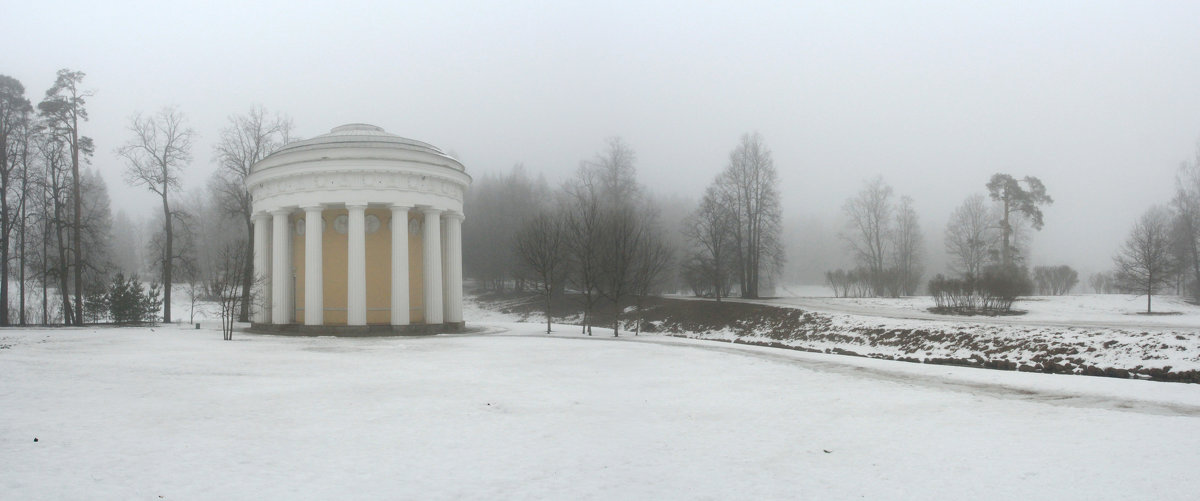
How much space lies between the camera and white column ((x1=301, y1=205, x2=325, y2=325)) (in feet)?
86.4

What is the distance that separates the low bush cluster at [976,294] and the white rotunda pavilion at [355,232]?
24.8 meters

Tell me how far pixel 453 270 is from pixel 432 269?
231 centimetres

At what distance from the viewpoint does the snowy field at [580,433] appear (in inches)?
250

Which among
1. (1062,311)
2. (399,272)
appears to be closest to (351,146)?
(399,272)

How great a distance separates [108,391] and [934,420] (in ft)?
43.3

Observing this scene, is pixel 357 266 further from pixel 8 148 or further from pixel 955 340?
pixel 955 340

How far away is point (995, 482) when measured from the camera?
21.2ft

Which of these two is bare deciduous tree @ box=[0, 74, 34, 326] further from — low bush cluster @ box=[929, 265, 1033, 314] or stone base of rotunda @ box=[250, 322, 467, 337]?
low bush cluster @ box=[929, 265, 1033, 314]

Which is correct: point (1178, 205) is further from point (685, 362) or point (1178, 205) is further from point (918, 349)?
point (685, 362)

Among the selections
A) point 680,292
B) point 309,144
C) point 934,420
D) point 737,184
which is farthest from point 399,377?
point 680,292

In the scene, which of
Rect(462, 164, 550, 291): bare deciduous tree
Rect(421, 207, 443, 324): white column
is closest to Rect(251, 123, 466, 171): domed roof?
Rect(421, 207, 443, 324): white column

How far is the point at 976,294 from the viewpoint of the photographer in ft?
107

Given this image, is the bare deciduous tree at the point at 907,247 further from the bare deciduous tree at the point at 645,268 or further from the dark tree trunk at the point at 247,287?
the dark tree trunk at the point at 247,287

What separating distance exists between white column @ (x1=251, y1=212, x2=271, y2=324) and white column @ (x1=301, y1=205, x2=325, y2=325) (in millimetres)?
4138
